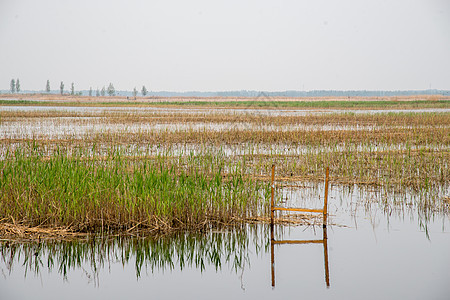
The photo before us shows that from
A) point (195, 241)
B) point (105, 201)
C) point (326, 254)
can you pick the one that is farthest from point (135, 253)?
point (326, 254)

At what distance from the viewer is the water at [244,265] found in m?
5.74

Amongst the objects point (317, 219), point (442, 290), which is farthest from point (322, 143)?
point (442, 290)

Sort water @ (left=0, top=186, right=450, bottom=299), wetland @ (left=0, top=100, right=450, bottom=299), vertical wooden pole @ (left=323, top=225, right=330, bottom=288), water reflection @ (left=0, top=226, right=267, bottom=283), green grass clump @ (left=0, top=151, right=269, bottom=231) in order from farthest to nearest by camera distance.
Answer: green grass clump @ (left=0, top=151, right=269, bottom=231) → water reflection @ (left=0, top=226, right=267, bottom=283) → vertical wooden pole @ (left=323, top=225, right=330, bottom=288) → wetland @ (left=0, top=100, right=450, bottom=299) → water @ (left=0, top=186, right=450, bottom=299)

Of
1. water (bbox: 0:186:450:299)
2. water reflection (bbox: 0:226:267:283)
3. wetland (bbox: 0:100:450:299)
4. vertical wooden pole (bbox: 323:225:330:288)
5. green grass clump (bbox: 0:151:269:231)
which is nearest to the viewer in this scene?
water (bbox: 0:186:450:299)

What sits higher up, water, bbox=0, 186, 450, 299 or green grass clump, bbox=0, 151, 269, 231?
green grass clump, bbox=0, 151, 269, 231

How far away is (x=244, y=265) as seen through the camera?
21.4ft

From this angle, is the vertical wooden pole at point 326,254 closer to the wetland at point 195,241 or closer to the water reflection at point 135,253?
the wetland at point 195,241

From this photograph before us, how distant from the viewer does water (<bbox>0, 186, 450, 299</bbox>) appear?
5.74 m

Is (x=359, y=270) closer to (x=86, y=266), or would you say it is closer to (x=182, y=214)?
(x=182, y=214)

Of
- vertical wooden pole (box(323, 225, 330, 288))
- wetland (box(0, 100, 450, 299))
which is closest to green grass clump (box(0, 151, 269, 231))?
wetland (box(0, 100, 450, 299))

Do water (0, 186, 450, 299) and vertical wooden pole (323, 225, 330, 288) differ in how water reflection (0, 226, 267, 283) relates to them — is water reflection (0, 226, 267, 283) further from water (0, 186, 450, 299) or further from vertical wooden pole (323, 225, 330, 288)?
Answer: vertical wooden pole (323, 225, 330, 288)

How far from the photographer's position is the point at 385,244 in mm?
7328

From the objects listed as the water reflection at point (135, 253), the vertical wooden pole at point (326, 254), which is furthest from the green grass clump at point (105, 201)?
the vertical wooden pole at point (326, 254)

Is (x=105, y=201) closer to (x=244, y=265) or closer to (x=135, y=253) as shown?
(x=135, y=253)
